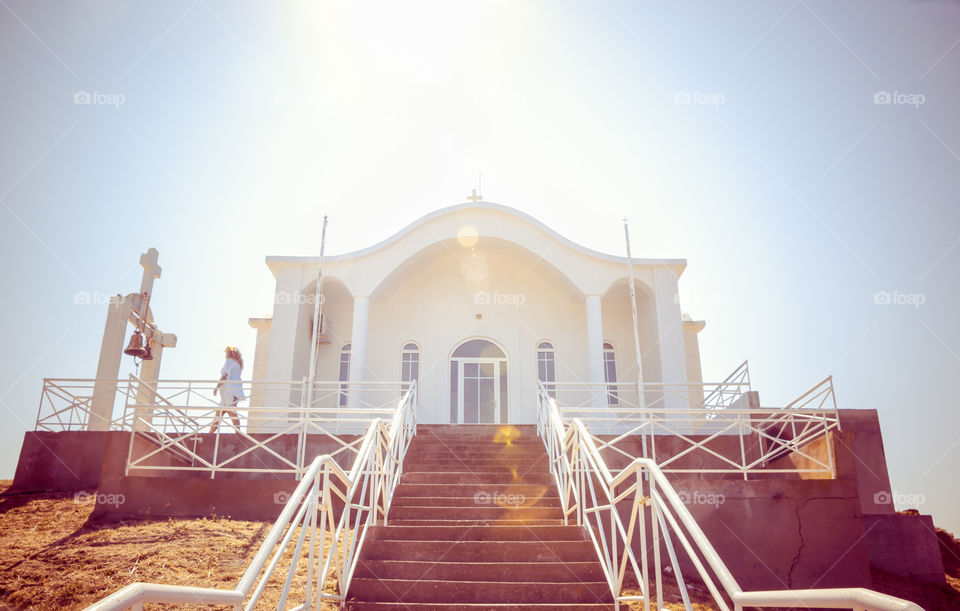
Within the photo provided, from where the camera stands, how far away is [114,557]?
6383mm

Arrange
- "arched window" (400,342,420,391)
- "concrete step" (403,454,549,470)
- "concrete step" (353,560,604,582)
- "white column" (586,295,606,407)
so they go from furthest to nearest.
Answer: "arched window" (400,342,420,391) < "white column" (586,295,606,407) < "concrete step" (403,454,549,470) < "concrete step" (353,560,604,582)

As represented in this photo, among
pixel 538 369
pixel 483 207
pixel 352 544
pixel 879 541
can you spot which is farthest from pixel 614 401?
pixel 352 544

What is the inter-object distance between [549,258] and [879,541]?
862cm

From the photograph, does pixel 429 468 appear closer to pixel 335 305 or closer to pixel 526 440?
pixel 526 440

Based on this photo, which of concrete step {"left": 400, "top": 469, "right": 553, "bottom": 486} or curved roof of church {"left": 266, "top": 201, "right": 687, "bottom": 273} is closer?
concrete step {"left": 400, "top": 469, "right": 553, "bottom": 486}

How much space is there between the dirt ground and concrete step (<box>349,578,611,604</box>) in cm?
34

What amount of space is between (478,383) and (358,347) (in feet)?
10.00

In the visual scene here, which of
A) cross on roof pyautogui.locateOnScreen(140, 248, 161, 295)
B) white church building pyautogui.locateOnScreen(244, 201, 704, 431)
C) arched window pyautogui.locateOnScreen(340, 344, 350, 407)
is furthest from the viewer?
arched window pyautogui.locateOnScreen(340, 344, 350, 407)

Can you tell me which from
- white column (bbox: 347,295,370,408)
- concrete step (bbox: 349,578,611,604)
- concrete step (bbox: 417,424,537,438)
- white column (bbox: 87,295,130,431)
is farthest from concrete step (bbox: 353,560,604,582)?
white column (bbox: 347,295,370,408)

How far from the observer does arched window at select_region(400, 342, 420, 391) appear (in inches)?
628

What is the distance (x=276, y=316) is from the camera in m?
14.8
